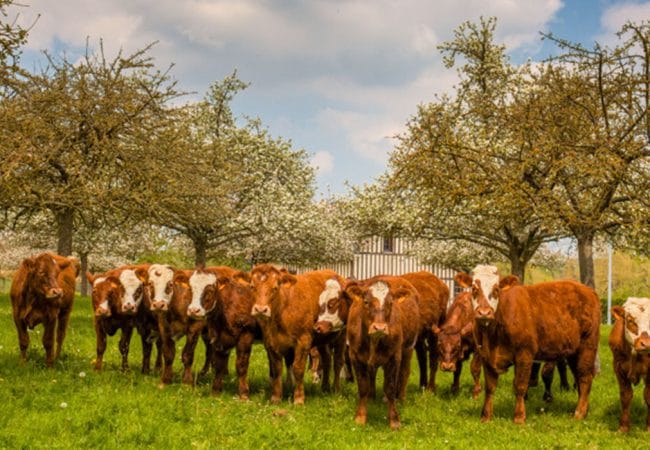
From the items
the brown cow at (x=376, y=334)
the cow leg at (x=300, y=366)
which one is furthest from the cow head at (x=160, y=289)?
the brown cow at (x=376, y=334)

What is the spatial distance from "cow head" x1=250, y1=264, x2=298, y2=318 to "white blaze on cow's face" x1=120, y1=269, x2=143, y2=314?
2.45m

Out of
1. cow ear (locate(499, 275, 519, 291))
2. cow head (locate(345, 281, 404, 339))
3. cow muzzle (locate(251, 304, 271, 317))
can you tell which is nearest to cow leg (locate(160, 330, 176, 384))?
cow muzzle (locate(251, 304, 271, 317))

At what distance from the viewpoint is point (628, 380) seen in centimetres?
1027

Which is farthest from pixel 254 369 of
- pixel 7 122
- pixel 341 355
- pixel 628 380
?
pixel 7 122

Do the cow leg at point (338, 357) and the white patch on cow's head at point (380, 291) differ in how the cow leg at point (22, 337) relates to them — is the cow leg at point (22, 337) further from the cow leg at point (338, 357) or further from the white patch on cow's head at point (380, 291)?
the white patch on cow's head at point (380, 291)

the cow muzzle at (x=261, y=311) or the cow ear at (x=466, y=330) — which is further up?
the cow muzzle at (x=261, y=311)

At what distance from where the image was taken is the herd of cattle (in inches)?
404

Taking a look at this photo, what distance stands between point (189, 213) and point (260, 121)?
16.7 m

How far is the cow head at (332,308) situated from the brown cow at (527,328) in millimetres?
2162

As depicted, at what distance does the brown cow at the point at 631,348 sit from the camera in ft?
32.0

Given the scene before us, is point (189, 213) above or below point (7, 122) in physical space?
below

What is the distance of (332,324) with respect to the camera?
11.3 meters

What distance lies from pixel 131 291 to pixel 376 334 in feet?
17.1

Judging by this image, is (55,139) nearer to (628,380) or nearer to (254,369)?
(254,369)
